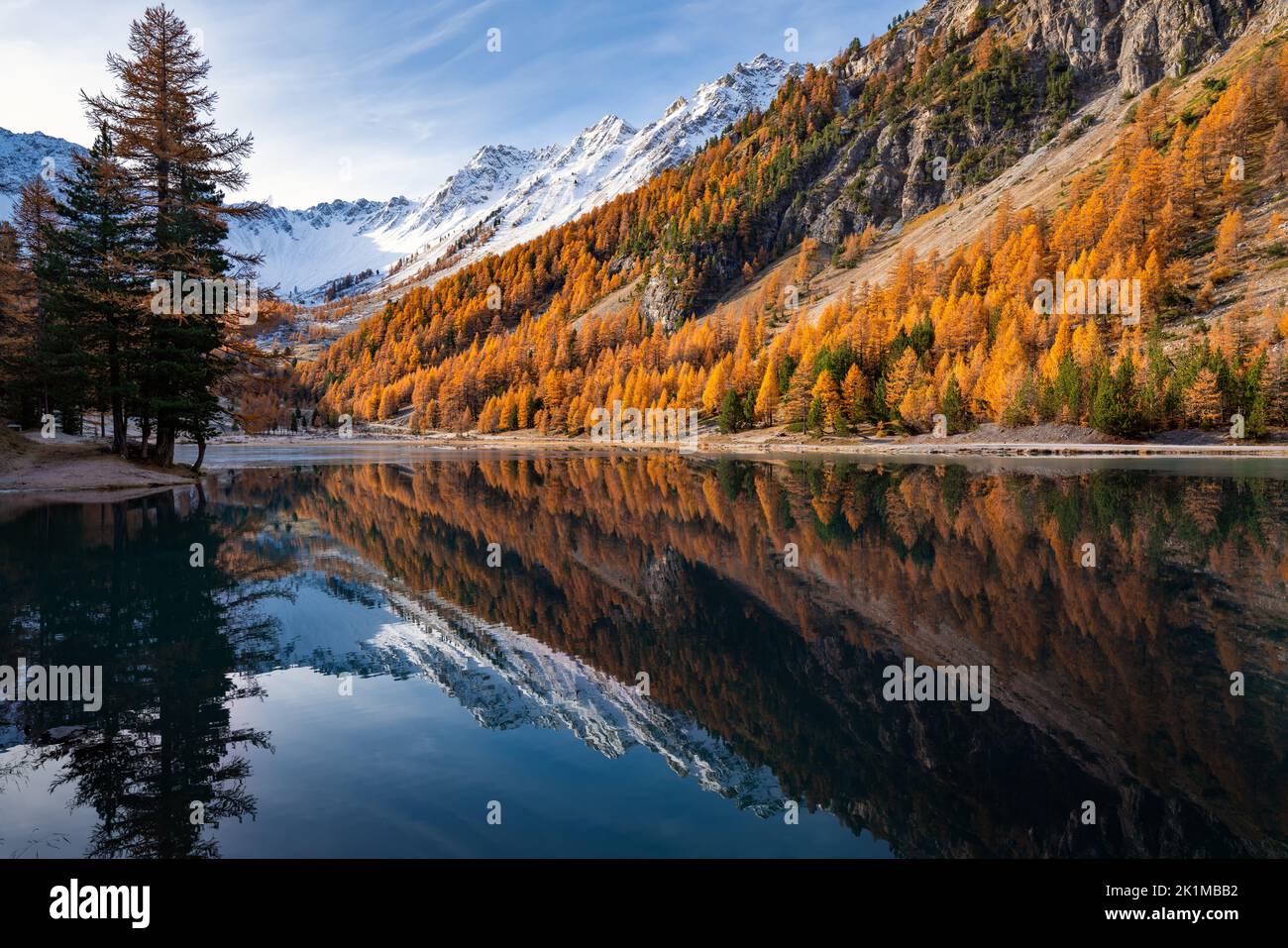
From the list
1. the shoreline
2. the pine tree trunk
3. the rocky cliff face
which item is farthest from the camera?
the rocky cliff face

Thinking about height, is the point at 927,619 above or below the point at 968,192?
below

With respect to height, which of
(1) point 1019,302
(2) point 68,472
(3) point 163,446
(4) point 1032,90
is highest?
(4) point 1032,90

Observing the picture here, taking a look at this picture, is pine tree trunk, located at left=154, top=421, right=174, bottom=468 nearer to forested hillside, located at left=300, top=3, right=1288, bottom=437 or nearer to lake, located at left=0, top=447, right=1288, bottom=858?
lake, located at left=0, top=447, right=1288, bottom=858

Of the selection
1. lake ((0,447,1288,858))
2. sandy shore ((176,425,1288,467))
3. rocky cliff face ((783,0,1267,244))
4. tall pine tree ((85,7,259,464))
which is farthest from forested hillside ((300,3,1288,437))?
tall pine tree ((85,7,259,464))

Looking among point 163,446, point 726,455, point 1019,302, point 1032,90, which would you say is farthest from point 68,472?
point 1032,90

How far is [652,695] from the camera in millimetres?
9977

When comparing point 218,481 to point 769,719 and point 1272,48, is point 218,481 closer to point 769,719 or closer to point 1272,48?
point 769,719

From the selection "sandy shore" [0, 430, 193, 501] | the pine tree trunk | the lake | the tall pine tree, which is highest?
the tall pine tree

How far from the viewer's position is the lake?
21.1 ft

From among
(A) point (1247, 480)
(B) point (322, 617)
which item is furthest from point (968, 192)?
(B) point (322, 617)

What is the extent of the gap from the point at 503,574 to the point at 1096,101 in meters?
222

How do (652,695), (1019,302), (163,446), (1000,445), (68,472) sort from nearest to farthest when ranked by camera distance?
(652,695) → (68,472) → (163,446) → (1000,445) → (1019,302)

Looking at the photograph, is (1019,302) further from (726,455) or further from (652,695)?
(652,695)
